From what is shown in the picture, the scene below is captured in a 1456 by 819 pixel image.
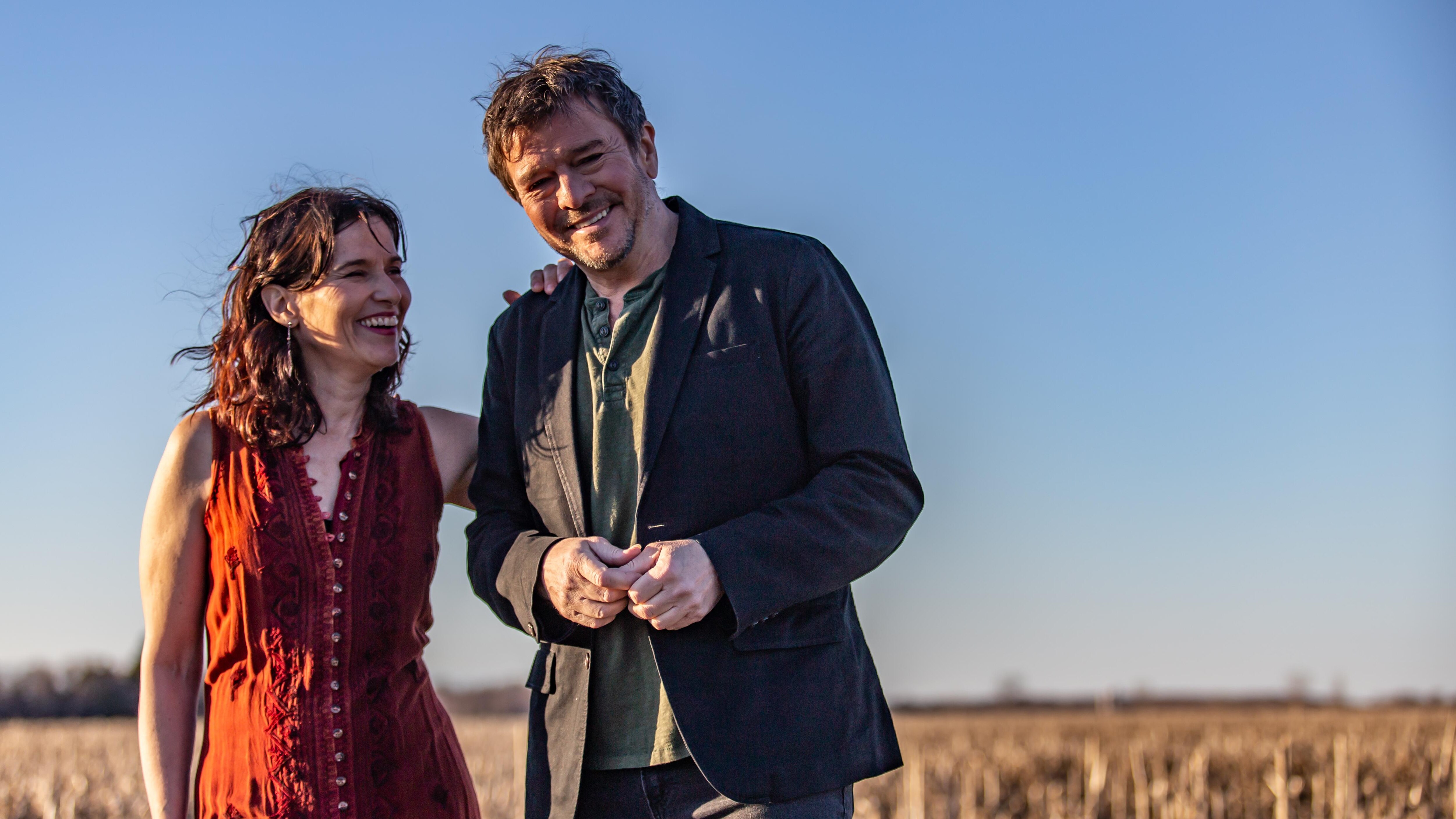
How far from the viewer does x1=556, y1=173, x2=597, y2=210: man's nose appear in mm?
2531

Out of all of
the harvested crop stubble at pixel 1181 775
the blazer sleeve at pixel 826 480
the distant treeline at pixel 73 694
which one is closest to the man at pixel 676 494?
the blazer sleeve at pixel 826 480

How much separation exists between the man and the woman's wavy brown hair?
0.54 metres

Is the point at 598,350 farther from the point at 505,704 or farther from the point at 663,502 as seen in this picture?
the point at 505,704

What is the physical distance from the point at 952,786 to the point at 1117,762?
9.64 feet

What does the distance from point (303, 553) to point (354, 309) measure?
0.66 m

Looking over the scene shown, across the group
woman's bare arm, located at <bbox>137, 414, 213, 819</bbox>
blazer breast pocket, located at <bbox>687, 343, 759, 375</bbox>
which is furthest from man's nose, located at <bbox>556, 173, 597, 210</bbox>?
woman's bare arm, located at <bbox>137, 414, 213, 819</bbox>

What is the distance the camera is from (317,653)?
264 centimetres

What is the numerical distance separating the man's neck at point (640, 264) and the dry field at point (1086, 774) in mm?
8632

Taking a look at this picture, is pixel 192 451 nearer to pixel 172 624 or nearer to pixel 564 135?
pixel 172 624

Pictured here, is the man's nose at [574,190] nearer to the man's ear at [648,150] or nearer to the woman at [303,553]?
the man's ear at [648,150]

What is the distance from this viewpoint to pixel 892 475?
236 cm

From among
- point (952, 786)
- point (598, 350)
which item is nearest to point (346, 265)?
point (598, 350)

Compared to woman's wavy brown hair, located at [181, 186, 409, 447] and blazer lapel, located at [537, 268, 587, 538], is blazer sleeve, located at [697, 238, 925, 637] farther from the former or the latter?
woman's wavy brown hair, located at [181, 186, 409, 447]

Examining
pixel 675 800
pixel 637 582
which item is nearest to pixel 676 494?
pixel 637 582
